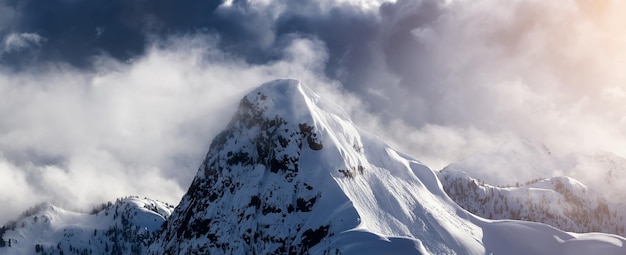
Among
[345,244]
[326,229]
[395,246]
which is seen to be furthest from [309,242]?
[395,246]

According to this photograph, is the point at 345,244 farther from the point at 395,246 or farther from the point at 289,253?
the point at 289,253

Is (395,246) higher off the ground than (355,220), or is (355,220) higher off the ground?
(355,220)

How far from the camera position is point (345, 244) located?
178m

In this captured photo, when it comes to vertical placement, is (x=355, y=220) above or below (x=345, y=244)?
above

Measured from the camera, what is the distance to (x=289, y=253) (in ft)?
653

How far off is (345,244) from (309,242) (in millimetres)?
22616

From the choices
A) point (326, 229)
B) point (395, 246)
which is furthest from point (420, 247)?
point (326, 229)

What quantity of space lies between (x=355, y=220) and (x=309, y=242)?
1645 cm

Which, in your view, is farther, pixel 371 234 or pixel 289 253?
pixel 289 253

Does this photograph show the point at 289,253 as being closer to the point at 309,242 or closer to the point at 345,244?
the point at 309,242

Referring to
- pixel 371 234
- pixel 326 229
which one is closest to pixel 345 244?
pixel 371 234

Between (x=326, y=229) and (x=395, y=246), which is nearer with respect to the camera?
(x=395, y=246)

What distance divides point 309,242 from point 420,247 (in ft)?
136

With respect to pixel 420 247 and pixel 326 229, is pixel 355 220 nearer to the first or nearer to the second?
pixel 326 229
